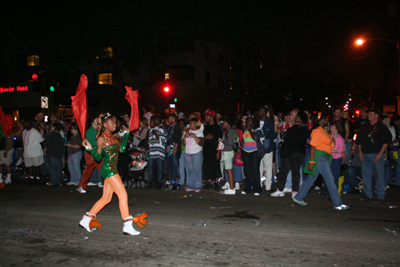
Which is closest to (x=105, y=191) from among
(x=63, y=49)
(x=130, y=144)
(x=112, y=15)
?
(x=130, y=144)

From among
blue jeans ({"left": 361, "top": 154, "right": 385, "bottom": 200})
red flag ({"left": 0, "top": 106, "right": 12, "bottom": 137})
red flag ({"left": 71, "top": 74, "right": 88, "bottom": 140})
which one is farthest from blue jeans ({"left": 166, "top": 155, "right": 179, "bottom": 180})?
red flag ({"left": 0, "top": 106, "right": 12, "bottom": 137})

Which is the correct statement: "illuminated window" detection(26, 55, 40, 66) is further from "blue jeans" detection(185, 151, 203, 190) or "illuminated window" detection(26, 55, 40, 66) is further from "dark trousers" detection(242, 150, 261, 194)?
"dark trousers" detection(242, 150, 261, 194)

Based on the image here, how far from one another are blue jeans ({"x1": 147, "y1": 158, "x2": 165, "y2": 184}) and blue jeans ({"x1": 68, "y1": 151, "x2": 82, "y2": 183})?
260 centimetres

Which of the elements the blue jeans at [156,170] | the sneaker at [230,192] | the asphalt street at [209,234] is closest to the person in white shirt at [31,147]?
the asphalt street at [209,234]

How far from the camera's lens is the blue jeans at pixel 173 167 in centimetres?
980

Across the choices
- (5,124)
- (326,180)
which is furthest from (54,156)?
(326,180)

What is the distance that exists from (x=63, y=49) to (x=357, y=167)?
18992 millimetres

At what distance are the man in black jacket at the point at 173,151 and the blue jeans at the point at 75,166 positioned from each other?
122 inches

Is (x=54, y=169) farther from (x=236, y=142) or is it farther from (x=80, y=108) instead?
(x=80, y=108)

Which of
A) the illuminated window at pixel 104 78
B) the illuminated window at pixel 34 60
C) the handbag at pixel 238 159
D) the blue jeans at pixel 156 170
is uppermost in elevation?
the illuminated window at pixel 34 60

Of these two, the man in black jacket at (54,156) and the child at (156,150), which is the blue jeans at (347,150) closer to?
the child at (156,150)

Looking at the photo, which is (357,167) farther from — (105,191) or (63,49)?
(63,49)

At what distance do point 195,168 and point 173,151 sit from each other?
0.87 meters

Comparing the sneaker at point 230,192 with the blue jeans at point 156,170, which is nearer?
the sneaker at point 230,192
